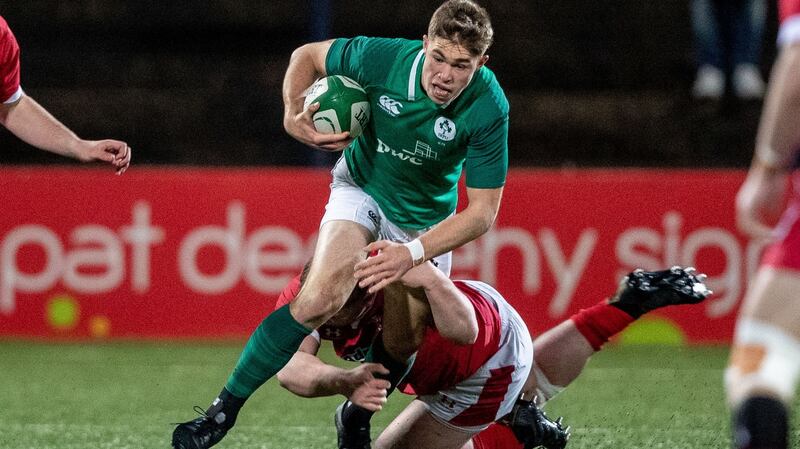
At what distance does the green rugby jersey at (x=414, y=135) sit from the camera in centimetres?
480

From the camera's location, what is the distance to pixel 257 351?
172 inches

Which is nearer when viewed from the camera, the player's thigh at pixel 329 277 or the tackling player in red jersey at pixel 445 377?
the tackling player in red jersey at pixel 445 377

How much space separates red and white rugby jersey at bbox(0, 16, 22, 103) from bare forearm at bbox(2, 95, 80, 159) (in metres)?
0.06

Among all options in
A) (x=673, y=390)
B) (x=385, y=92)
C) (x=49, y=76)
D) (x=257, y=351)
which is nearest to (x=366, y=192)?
(x=385, y=92)

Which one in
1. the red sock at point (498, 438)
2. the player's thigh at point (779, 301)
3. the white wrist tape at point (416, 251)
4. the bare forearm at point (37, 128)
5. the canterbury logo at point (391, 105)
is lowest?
the red sock at point (498, 438)

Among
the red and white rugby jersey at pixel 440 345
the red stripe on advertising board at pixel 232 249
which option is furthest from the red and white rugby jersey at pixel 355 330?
the red stripe on advertising board at pixel 232 249

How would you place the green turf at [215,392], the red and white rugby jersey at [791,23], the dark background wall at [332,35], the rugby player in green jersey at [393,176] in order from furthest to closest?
the dark background wall at [332,35] < the green turf at [215,392] < the rugby player in green jersey at [393,176] < the red and white rugby jersey at [791,23]

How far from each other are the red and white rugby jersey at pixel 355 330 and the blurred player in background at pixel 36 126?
2.69 ft

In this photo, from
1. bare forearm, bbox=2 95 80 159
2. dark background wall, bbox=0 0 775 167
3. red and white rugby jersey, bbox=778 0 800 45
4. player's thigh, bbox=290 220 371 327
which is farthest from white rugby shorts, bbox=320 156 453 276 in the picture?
dark background wall, bbox=0 0 775 167

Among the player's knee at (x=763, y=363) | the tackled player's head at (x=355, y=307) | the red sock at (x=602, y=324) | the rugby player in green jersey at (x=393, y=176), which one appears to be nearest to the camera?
the player's knee at (x=763, y=363)

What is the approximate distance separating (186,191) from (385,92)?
13.1 ft

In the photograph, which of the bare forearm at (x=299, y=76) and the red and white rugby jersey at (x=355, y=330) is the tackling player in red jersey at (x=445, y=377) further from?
the bare forearm at (x=299, y=76)

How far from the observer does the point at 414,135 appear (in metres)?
4.94

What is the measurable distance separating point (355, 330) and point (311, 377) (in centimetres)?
35
